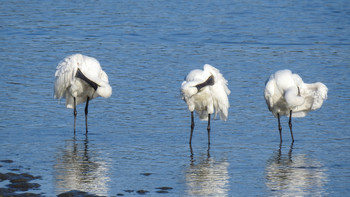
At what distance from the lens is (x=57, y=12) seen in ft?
81.8

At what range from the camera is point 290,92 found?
11.5 meters

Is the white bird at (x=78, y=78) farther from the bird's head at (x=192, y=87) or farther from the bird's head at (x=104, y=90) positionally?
the bird's head at (x=192, y=87)

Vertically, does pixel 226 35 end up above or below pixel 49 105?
above

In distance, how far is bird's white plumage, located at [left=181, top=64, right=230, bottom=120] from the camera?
1136cm

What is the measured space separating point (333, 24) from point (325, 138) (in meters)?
12.3

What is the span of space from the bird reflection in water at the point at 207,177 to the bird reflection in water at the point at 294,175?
577mm

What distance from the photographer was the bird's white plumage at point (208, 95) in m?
11.4

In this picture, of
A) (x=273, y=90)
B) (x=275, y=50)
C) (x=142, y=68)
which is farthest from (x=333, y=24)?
(x=273, y=90)

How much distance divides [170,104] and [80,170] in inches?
175

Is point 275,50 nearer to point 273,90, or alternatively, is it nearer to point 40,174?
point 273,90

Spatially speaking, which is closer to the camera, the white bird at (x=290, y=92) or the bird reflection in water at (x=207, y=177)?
the bird reflection in water at (x=207, y=177)

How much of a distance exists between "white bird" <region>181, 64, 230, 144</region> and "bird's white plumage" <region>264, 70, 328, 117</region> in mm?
830

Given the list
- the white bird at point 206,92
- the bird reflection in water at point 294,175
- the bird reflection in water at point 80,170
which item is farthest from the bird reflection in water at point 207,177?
the white bird at point 206,92

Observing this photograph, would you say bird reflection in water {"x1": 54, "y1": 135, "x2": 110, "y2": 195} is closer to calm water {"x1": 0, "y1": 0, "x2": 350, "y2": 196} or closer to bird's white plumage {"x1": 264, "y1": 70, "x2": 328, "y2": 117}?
calm water {"x1": 0, "y1": 0, "x2": 350, "y2": 196}
